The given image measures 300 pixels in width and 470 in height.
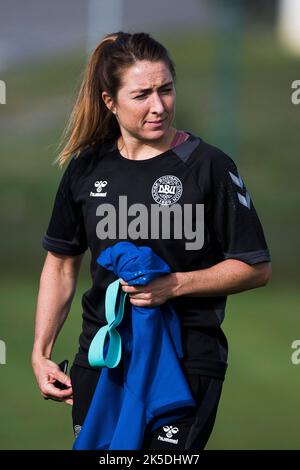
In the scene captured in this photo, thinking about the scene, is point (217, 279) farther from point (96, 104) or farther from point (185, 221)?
point (96, 104)

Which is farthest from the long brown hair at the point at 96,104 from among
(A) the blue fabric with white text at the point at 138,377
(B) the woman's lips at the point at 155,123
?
(A) the blue fabric with white text at the point at 138,377

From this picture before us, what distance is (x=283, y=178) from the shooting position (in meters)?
20.4

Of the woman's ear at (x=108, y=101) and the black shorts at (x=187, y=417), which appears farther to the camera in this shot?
the woman's ear at (x=108, y=101)

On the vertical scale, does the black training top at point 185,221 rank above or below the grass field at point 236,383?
above

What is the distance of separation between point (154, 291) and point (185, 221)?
0.27 meters

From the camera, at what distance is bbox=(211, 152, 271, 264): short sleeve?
372 cm

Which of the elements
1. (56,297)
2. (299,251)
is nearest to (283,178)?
(299,251)

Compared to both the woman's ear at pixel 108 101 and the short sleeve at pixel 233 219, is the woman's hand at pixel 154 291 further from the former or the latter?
the woman's ear at pixel 108 101

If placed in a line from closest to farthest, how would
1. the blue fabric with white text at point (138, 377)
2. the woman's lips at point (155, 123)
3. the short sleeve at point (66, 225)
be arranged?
the blue fabric with white text at point (138, 377), the woman's lips at point (155, 123), the short sleeve at point (66, 225)

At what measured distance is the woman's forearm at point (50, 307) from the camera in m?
4.13

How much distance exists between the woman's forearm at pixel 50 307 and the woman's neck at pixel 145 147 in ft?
1.89

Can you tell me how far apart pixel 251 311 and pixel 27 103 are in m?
16.6

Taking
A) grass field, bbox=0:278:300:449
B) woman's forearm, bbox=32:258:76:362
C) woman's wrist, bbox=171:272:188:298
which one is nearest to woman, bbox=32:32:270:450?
woman's wrist, bbox=171:272:188:298

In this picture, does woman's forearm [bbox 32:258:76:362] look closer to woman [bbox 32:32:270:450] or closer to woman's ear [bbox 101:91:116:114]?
woman [bbox 32:32:270:450]
